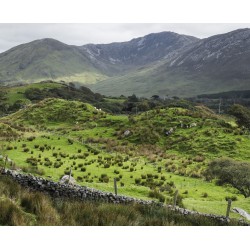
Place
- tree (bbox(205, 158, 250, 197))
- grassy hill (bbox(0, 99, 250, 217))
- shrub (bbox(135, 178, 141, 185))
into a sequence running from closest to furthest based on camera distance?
grassy hill (bbox(0, 99, 250, 217))
tree (bbox(205, 158, 250, 197))
shrub (bbox(135, 178, 141, 185))

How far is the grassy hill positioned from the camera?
2786cm

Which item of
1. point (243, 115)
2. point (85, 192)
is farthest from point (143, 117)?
point (85, 192)

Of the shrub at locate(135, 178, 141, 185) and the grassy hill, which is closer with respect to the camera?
the grassy hill

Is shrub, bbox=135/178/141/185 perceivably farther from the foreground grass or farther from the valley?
the foreground grass

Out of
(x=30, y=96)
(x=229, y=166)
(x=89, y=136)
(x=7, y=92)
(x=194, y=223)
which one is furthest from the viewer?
(x=7, y=92)

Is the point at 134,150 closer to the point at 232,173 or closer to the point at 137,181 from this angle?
the point at 137,181

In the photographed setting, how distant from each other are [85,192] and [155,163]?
2770 centimetres

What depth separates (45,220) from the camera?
9.29 m

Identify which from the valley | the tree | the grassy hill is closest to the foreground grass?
the valley

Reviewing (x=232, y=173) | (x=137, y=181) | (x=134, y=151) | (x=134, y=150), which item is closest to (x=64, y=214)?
(x=137, y=181)

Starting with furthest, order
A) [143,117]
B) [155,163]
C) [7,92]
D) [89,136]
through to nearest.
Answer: [7,92] < [143,117] < [89,136] < [155,163]

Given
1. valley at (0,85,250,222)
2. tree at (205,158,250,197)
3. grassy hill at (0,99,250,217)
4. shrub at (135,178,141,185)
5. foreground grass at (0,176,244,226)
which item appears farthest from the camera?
shrub at (135,178,141,185)

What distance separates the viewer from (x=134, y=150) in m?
51.2

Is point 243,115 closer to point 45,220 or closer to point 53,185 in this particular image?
point 53,185
